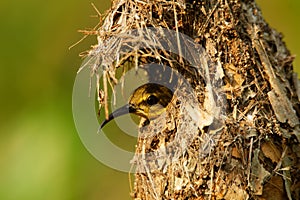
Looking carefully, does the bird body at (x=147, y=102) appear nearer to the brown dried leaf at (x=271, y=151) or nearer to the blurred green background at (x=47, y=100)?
the brown dried leaf at (x=271, y=151)

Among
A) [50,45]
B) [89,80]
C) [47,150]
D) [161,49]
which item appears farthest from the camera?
[50,45]

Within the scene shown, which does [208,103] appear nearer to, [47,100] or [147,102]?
[147,102]

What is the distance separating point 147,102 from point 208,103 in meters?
0.34

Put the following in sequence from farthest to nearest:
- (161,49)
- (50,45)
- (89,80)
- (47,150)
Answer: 1. (50,45)
2. (47,150)
3. (89,80)
4. (161,49)

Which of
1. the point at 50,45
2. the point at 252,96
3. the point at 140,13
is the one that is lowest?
the point at 252,96

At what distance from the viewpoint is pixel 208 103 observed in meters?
3.35

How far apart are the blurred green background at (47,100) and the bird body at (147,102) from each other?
135 cm

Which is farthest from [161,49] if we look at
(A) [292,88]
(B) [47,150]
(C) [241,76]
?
(B) [47,150]

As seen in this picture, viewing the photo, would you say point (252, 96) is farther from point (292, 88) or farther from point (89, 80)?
point (89, 80)

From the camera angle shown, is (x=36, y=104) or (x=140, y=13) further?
(x=36, y=104)

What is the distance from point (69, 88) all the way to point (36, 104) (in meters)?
0.25

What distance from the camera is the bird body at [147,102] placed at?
11.6 ft

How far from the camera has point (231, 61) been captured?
344 centimetres

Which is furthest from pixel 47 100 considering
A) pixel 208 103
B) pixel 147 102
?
pixel 208 103
